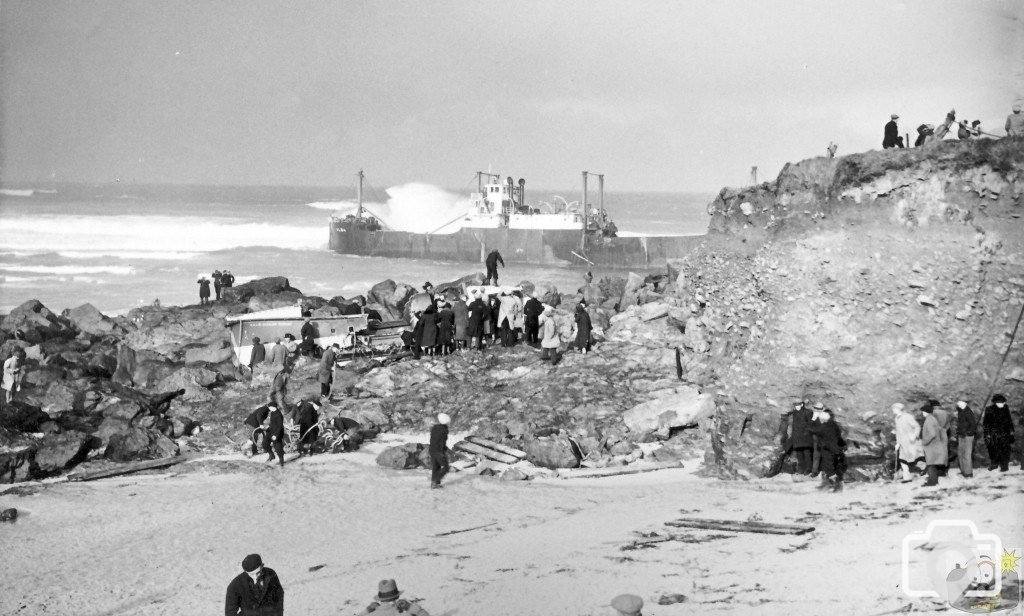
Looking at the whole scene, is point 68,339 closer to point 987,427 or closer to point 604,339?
point 604,339

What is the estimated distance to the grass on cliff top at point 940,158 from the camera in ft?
28.0

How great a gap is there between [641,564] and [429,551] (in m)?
2.00

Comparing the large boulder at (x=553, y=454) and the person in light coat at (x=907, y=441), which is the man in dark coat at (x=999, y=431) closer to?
the person in light coat at (x=907, y=441)

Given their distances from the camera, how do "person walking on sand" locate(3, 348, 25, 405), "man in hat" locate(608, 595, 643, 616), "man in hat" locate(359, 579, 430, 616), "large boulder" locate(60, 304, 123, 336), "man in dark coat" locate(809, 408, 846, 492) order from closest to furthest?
1. "man in hat" locate(608, 595, 643, 616)
2. "man in hat" locate(359, 579, 430, 616)
3. "man in dark coat" locate(809, 408, 846, 492)
4. "person walking on sand" locate(3, 348, 25, 405)
5. "large boulder" locate(60, 304, 123, 336)

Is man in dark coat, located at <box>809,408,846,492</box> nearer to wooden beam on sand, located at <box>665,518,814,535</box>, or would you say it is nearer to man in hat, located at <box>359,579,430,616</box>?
wooden beam on sand, located at <box>665,518,814,535</box>

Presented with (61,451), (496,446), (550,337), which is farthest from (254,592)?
(550,337)

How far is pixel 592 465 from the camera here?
420 inches

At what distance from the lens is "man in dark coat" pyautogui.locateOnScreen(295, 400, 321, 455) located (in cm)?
1166

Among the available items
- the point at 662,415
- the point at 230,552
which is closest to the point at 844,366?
the point at 662,415

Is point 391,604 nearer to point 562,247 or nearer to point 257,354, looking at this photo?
point 257,354

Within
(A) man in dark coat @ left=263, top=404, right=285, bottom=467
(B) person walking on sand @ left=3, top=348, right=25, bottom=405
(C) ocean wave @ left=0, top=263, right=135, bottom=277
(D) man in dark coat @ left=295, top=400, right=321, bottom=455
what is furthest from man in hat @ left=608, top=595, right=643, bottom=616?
(C) ocean wave @ left=0, top=263, right=135, bottom=277

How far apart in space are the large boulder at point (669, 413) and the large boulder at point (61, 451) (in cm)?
693

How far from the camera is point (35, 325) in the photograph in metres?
18.7

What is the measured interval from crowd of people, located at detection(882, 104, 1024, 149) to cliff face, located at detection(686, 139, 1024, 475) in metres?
0.56
